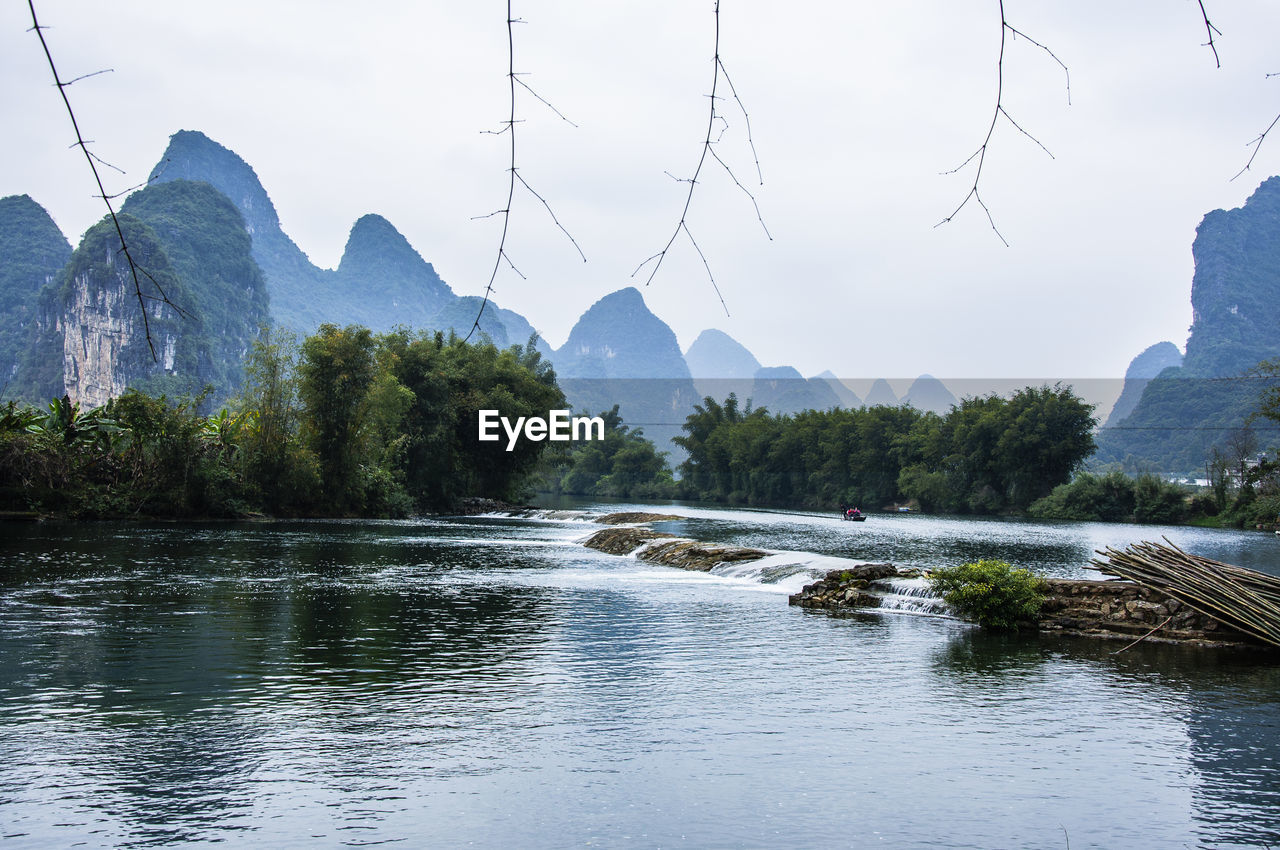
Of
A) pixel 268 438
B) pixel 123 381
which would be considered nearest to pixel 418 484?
pixel 268 438

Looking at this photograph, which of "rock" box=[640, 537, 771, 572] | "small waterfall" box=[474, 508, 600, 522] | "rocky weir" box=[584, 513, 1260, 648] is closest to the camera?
"rocky weir" box=[584, 513, 1260, 648]

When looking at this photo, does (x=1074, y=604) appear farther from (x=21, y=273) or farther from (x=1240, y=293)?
(x=1240, y=293)

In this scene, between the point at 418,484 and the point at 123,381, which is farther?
the point at 123,381

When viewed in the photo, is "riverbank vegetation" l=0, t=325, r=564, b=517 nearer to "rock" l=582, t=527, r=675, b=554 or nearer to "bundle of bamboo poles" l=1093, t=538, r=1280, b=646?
"rock" l=582, t=527, r=675, b=554

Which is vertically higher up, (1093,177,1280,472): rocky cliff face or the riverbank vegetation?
(1093,177,1280,472): rocky cliff face

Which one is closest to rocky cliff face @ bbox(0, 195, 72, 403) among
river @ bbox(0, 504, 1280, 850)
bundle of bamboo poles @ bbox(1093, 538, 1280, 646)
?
river @ bbox(0, 504, 1280, 850)

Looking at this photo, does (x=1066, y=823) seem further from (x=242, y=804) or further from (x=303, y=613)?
(x=303, y=613)
